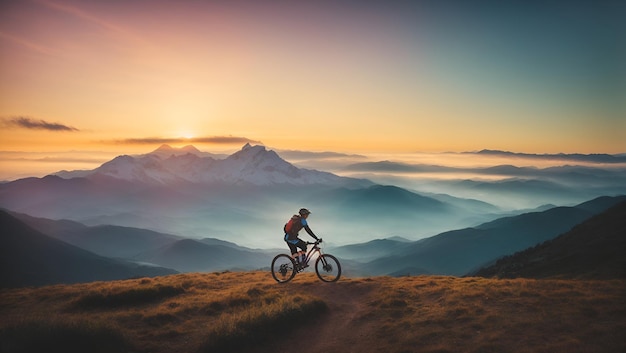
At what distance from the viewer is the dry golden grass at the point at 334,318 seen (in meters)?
13.8

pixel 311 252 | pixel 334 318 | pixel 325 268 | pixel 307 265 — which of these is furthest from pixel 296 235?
pixel 334 318

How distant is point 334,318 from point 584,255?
3030 centimetres

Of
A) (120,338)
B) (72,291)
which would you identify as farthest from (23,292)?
(120,338)

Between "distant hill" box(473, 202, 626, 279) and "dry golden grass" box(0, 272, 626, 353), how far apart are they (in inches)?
449

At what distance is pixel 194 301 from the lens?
66.6 ft

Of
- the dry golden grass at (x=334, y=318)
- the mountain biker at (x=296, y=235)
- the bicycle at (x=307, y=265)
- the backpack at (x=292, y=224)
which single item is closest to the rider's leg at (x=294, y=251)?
the mountain biker at (x=296, y=235)

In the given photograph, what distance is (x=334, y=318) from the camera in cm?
1778

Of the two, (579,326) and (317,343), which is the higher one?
(579,326)

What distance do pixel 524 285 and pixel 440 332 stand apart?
8.14 m

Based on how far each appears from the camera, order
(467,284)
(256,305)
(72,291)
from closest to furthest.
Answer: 1. (256,305)
2. (467,284)
3. (72,291)

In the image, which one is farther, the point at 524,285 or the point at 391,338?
the point at 524,285

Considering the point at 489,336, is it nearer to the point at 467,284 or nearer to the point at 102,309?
the point at 467,284

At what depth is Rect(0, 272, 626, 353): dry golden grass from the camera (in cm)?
1381

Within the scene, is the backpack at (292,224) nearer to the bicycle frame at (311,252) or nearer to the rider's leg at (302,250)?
the rider's leg at (302,250)
